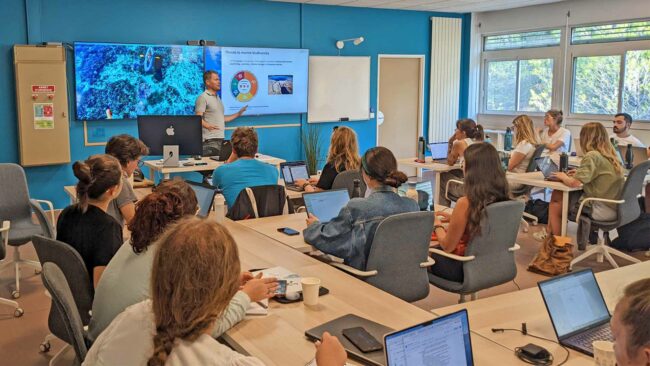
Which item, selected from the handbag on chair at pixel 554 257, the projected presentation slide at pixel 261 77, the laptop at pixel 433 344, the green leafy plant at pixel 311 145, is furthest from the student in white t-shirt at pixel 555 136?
the laptop at pixel 433 344

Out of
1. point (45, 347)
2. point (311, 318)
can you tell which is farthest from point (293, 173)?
point (311, 318)

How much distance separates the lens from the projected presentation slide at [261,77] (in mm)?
8555

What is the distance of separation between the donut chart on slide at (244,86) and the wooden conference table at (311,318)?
19.3 feet

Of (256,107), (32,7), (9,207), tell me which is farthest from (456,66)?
(9,207)

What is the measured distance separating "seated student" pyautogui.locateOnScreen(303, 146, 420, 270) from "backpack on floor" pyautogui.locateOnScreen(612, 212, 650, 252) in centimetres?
322

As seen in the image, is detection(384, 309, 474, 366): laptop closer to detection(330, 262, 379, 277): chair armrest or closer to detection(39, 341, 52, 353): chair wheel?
detection(330, 262, 379, 277): chair armrest

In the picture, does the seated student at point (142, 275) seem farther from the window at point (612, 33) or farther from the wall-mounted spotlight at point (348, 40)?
the window at point (612, 33)

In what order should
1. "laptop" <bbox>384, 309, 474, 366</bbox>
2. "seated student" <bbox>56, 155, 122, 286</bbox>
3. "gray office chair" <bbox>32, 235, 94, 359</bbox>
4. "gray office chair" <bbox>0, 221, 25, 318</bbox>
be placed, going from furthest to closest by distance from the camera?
"gray office chair" <bbox>0, 221, 25, 318</bbox>
"seated student" <bbox>56, 155, 122, 286</bbox>
"gray office chair" <bbox>32, 235, 94, 359</bbox>
"laptop" <bbox>384, 309, 474, 366</bbox>

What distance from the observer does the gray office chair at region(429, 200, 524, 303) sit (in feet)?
11.6

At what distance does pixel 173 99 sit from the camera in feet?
26.7

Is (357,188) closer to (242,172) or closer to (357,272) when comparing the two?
(242,172)

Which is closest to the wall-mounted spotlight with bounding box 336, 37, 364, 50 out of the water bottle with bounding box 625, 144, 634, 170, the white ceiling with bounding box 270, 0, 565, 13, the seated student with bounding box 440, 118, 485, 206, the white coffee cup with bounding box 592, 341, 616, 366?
the white ceiling with bounding box 270, 0, 565, 13

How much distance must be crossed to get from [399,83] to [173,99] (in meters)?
4.14

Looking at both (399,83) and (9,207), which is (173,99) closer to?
(9,207)
